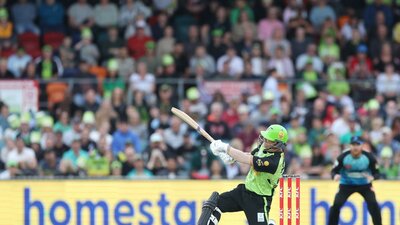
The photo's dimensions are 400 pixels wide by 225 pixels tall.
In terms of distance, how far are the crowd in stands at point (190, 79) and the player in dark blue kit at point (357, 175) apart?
8.11 feet

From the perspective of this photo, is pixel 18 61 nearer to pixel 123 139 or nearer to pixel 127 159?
pixel 123 139

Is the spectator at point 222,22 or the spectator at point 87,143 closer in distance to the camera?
the spectator at point 87,143

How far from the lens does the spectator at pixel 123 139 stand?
2369 cm

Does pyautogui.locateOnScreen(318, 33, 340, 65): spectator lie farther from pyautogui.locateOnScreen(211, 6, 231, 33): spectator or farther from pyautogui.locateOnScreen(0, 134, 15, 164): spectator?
pyautogui.locateOnScreen(0, 134, 15, 164): spectator

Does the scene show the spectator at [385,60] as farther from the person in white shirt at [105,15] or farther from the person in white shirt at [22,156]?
the person in white shirt at [22,156]

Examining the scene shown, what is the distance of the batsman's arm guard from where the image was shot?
17062mm

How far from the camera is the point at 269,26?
2680cm

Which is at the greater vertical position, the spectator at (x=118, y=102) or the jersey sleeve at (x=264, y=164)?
the spectator at (x=118, y=102)

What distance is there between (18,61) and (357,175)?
8.92m

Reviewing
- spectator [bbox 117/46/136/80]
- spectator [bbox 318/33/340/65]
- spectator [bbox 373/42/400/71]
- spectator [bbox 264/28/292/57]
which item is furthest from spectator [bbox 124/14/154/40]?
spectator [bbox 373/42/400/71]

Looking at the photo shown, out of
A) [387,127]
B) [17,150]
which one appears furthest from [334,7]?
[17,150]

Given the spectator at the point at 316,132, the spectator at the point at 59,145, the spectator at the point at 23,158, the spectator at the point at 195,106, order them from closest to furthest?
1. the spectator at the point at 23,158
2. the spectator at the point at 59,145
3. the spectator at the point at 316,132
4. the spectator at the point at 195,106

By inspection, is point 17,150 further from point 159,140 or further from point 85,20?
point 85,20

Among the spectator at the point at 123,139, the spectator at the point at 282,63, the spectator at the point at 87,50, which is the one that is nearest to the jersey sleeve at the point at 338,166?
the spectator at the point at 123,139
